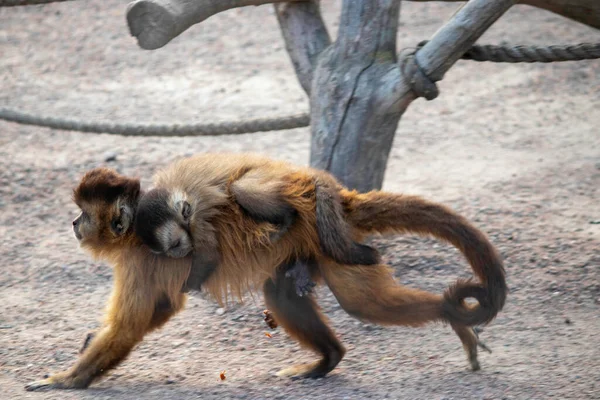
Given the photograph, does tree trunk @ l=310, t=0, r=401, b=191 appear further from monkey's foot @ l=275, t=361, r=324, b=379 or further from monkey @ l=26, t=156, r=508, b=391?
monkey's foot @ l=275, t=361, r=324, b=379

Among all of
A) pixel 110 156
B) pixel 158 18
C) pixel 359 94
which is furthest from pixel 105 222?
pixel 110 156

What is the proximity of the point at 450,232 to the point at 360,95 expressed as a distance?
132cm

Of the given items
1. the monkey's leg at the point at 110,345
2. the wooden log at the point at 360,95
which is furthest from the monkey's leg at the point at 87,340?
the wooden log at the point at 360,95

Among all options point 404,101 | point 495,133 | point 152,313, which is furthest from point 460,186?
point 152,313

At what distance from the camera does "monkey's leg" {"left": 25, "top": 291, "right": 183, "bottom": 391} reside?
14.1 ft

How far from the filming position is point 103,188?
4387 millimetres

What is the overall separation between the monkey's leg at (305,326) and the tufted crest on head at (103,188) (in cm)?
93

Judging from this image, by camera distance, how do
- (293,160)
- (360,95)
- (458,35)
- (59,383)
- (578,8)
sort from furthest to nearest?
1. (293,160)
2. (360,95)
3. (578,8)
4. (458,35)
5. (59,383)

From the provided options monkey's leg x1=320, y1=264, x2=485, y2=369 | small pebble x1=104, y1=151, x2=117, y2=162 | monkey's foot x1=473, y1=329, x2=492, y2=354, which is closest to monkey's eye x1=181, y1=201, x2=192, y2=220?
monkey's leg x1=320, y1=264, x2=485, y2=369

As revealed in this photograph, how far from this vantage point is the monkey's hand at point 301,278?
4.31 meters

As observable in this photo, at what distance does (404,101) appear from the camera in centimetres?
517

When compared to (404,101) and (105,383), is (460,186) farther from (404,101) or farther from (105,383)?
(105,383)

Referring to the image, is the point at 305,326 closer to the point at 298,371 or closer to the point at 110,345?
the point at 298,371

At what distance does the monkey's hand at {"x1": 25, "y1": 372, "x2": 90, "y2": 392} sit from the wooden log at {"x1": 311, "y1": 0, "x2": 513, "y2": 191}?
208 cm
